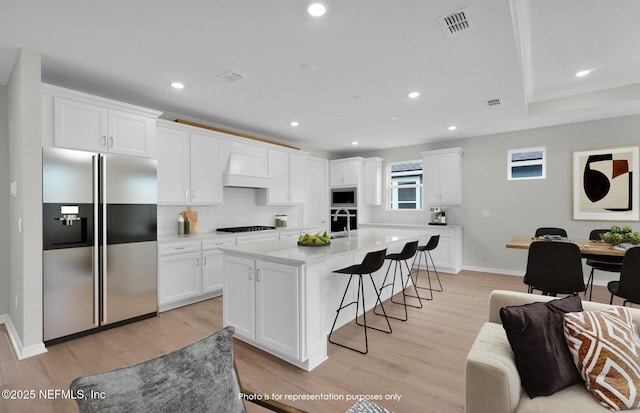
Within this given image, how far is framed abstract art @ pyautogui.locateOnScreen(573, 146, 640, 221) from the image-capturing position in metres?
4.57

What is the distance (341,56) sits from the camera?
2723mm

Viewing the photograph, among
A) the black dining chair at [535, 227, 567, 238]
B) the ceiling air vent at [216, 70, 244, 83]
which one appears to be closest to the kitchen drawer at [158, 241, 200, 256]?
the ceiling air vent at [216, 70, 244, 83]

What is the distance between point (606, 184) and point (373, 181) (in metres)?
3.92

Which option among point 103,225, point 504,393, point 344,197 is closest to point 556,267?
point 504,393

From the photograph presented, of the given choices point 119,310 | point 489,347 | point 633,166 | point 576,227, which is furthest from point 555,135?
point 119,310

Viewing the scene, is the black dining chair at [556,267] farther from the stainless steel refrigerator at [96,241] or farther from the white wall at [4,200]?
the white wall at [4,200]

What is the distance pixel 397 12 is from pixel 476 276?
476 centimetres

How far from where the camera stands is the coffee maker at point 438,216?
236 inches

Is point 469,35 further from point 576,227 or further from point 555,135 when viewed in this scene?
point 576,227

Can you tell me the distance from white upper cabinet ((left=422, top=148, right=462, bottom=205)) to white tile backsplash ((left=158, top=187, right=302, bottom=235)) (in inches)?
115

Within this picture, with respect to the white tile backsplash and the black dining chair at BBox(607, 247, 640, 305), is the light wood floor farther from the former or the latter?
the white tile backsplash

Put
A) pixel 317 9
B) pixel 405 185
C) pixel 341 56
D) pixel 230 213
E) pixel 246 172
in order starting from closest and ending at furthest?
pixel 317 9 → pixel 341 56 → pixel 246 172 → pixel 230 213 → pixel 405 185

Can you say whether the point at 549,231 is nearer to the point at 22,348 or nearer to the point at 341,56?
the point at 341,56

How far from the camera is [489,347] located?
1582 millimetres
